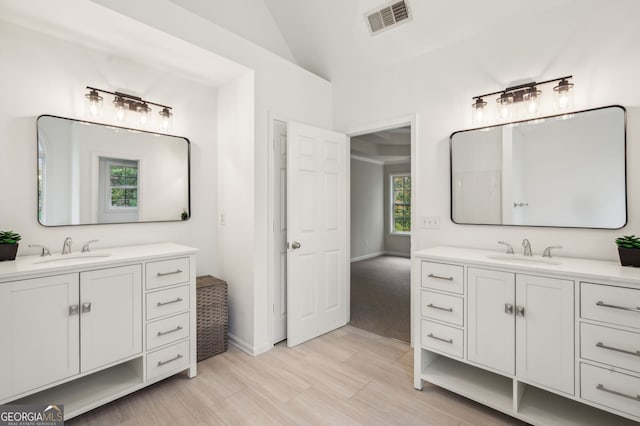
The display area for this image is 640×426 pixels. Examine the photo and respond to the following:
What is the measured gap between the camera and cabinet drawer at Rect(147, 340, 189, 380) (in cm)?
207

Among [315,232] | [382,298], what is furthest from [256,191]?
[382,298]

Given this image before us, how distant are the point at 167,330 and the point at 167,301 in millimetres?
209

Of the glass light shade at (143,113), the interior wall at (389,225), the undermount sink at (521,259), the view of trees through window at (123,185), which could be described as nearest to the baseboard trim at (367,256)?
the interior wall at (389,225)

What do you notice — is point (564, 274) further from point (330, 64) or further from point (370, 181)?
point (370, 181)

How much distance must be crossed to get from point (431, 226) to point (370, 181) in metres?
5.21

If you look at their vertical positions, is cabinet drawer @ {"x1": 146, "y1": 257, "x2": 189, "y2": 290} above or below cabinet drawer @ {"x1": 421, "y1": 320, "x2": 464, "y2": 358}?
above

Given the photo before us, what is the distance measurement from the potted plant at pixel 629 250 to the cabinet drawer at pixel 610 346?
0.45 meters

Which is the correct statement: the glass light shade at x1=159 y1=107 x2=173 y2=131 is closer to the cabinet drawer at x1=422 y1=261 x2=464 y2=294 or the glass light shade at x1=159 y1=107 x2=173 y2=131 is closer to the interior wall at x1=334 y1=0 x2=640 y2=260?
the interior wall at x1=334 y1=0 x2=640 y2=260

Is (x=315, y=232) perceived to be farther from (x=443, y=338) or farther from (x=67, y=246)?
(x=67, y=246)

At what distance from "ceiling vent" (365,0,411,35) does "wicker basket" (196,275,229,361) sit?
2.67 metres

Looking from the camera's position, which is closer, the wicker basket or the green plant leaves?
the green plant leaves

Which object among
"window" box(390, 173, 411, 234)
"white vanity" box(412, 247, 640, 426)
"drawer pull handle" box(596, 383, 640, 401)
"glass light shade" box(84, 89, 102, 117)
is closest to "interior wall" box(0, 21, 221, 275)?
"glass light shade" box(84, 89, 102, 117)

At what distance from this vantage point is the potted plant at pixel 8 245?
1805mm

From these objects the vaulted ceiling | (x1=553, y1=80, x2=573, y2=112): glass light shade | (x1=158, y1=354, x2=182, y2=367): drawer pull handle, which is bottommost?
(x1=158, y1=354, x2=182, y2=367): drawer pull handle
